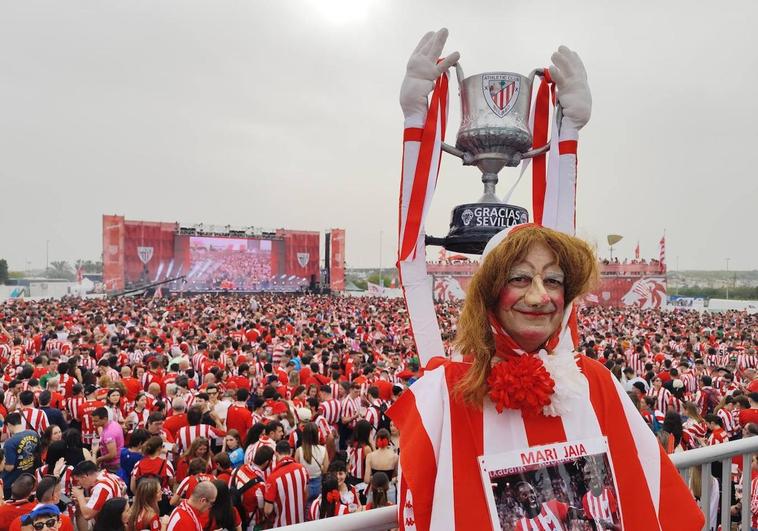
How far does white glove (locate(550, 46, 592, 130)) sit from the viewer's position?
2.46m

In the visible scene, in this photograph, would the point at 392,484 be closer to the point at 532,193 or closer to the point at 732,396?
the point at 532,193

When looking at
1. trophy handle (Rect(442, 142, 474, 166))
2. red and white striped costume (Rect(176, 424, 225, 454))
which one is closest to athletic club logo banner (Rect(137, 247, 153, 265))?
red and white striped costume (Rect(176, 424, 225, 454))

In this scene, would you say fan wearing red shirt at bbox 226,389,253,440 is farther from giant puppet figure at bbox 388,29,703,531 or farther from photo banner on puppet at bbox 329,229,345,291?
photo banner on puppet at bbox 329,229,345,291

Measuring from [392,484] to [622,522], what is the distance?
3368 mm

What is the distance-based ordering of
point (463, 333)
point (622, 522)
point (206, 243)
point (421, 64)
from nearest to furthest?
point (622, 522) < point (463, 333) < point (421, 64) < point (206, 243)

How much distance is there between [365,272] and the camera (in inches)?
3666

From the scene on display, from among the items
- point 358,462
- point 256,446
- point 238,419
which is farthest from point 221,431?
point 358,462

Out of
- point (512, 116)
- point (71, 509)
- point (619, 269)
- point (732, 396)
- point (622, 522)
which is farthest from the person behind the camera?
point (619, 269)

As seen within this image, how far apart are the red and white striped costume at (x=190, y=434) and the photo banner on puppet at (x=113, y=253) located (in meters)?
32.6

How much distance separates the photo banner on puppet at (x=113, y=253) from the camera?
1342 inches

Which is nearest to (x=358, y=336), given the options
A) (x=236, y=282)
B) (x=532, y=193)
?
(x=532, y=193)

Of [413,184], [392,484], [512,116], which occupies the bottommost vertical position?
[392,484]

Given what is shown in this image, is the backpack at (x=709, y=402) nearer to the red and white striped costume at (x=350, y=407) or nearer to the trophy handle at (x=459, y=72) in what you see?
the red and white striped costume at (x=350, y=407)

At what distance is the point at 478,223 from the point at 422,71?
69 cm
